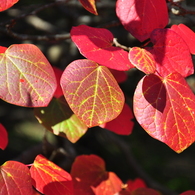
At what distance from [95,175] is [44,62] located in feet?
1.68

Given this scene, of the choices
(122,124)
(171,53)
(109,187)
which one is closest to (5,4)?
(171,53)

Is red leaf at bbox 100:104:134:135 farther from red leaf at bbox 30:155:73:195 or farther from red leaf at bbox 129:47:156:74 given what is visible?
red leaf at bbox 129:47:156:74

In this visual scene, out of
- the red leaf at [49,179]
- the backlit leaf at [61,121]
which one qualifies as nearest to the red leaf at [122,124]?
the backlit leaf at [61,121]

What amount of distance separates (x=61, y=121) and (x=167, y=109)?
0.36 metres

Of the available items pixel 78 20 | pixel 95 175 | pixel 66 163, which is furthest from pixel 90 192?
pixel 78 20

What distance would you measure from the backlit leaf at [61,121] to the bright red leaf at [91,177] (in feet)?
0.50

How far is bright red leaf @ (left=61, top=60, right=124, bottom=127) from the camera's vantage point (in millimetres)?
673

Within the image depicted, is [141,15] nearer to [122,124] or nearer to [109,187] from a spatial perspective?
[122,124]

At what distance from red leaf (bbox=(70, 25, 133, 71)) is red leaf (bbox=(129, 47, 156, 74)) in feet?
0.06

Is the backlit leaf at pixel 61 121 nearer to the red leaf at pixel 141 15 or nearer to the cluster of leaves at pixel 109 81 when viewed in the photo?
the cluster of leaves at pixel 109 81

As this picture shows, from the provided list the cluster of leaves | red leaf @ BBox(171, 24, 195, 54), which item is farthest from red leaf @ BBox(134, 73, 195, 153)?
red leaf @ BBox(171, 24, 195, 54)

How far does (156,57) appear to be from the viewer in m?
0.73

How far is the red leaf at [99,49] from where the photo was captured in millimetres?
673

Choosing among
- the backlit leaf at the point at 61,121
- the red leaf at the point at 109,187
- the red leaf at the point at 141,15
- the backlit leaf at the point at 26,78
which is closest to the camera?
the backlit leaf at the point at 26,78
